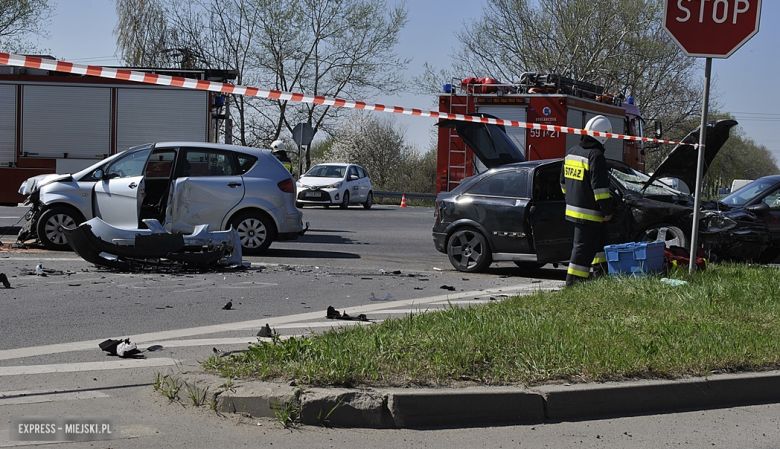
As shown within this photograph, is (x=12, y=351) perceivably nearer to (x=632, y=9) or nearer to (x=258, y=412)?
(x=258, y=412)

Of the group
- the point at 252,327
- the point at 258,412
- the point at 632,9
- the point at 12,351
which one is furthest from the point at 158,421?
the point at 632,9

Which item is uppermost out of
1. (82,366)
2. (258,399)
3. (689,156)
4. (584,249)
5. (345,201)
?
(689,156)

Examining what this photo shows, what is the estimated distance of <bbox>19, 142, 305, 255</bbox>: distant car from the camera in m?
12.0

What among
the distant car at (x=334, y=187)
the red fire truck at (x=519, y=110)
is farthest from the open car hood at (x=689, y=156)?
the distant car at (x=334, y=187)

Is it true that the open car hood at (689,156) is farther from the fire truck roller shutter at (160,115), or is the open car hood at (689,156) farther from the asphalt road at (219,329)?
the fire truck roller shutter at (160,115)

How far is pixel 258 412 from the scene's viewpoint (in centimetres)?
455

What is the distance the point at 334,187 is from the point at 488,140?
42.3 ft

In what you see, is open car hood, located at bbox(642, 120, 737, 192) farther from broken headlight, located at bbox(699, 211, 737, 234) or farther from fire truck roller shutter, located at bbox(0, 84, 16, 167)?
fire truck roller shutter, located at bbox(0, 84, 16, 167)

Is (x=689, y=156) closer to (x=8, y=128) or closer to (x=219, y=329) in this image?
(x=219, y=329)

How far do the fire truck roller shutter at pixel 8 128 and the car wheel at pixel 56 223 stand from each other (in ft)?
16.2

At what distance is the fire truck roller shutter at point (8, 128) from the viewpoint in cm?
1647

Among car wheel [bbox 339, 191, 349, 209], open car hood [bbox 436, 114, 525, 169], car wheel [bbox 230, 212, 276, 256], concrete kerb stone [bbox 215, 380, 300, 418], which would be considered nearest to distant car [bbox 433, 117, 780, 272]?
open car hood [bbox 436, 114, 525, 169]

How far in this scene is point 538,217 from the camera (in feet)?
34.2

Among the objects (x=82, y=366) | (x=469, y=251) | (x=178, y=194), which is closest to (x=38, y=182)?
(x=178, y=194)
